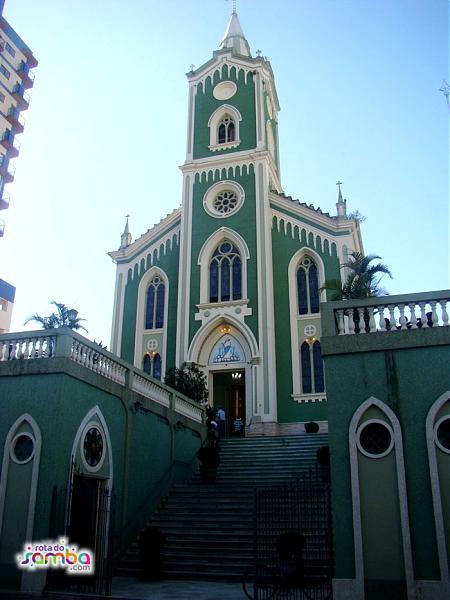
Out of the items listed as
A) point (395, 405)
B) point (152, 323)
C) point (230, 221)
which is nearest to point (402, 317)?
point (395, 405)

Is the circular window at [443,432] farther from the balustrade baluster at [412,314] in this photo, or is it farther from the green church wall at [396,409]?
the balustrade baluster at [412,314]

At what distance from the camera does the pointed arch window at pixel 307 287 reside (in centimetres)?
2548

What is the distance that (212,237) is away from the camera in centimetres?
2745

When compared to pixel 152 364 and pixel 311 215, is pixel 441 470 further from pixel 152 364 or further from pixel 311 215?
pixel 152 364

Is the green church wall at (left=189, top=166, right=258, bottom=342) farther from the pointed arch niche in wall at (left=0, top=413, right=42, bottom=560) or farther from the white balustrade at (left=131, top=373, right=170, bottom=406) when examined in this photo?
the pointed arch niche in wall at (left=0, top=413, right=42, bottom=560)

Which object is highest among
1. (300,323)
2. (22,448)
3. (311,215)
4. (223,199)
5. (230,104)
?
(230,104)

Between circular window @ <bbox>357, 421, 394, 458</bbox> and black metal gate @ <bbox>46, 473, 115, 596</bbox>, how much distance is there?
4.91 metres

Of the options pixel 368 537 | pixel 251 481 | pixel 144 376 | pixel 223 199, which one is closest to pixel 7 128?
pixel 223 199

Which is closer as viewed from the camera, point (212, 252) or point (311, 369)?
point (311, 369)

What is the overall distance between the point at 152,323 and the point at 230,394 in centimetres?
496

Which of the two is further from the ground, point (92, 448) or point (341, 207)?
point (341, 207)

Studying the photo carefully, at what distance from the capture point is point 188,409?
1994 centimetres

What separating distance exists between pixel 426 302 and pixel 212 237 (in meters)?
17.6
